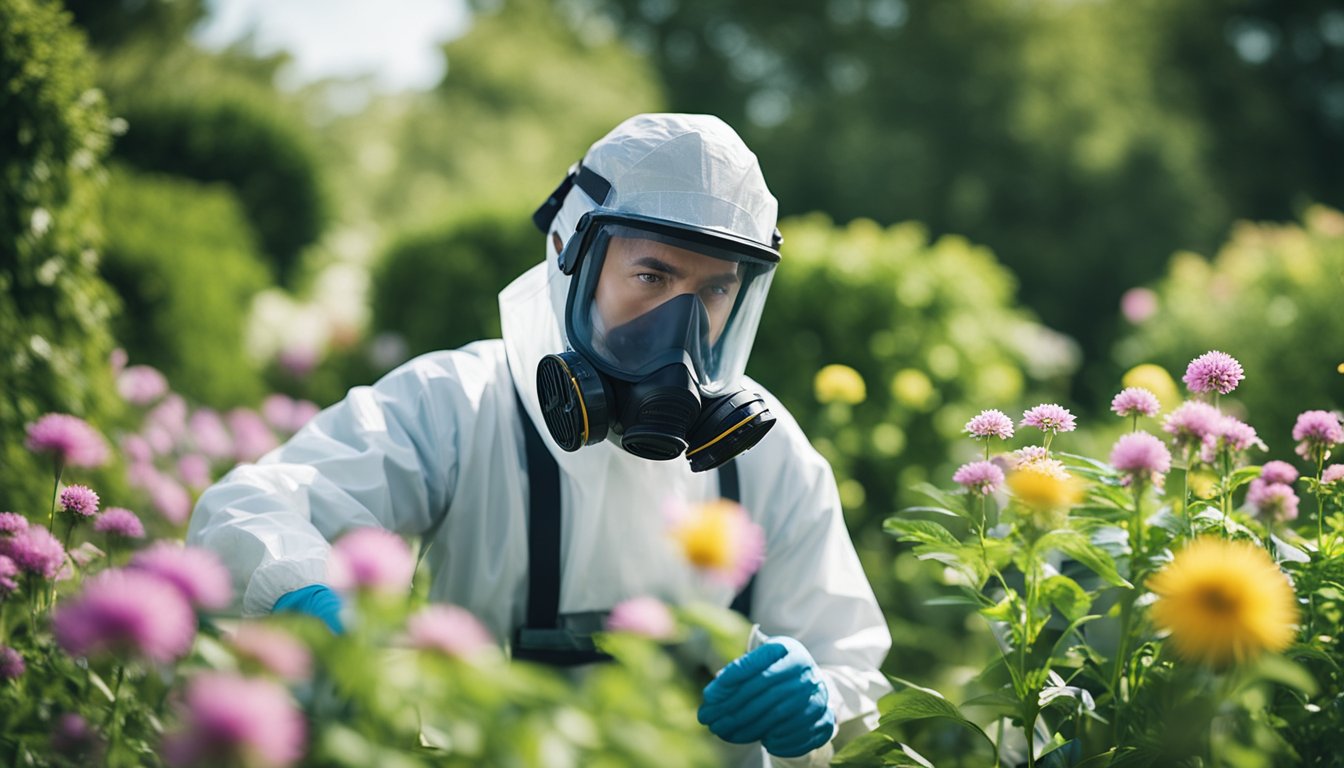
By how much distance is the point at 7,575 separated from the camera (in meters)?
1.11

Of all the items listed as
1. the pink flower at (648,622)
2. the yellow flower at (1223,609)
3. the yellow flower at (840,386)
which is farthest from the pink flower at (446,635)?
the yellow flower at (840,386)

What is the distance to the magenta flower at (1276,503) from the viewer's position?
127 cm

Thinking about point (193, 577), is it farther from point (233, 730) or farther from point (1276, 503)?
point (1276, 503)

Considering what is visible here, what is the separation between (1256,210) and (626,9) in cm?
1135

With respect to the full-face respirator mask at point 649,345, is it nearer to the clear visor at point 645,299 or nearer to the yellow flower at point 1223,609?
the clear visor at point 645,299

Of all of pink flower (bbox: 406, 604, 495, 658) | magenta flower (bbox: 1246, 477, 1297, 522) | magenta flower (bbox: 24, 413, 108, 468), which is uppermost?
magenta flower (bbox: 1246, 477, 1297, 522)

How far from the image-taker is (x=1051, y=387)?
19.2 ft

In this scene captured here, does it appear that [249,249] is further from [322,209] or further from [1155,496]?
[1155,496]

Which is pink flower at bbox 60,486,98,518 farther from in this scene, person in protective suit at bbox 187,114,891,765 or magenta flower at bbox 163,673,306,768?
magenta flower at bbox 163,673,306,768

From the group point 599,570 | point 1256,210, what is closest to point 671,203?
point 599,570

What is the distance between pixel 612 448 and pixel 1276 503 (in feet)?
3.44

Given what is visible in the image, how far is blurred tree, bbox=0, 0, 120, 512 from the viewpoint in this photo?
2084mm

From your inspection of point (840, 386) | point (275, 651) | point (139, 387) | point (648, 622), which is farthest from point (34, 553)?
point (139, 387)

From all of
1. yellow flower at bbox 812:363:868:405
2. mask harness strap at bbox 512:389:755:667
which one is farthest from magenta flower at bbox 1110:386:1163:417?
yellow flower at bbox 812:363:868:405
